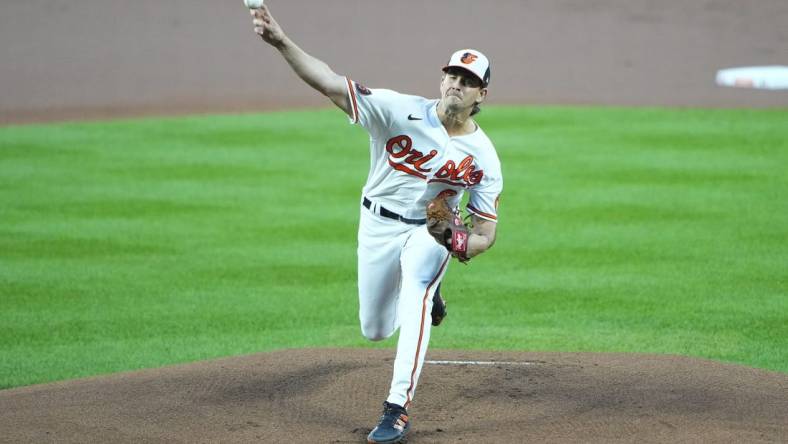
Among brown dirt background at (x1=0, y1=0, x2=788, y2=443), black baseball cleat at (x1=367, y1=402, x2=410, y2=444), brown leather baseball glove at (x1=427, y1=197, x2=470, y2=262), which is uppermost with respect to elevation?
brown dirt background at (x1=0, y1=0, x2=788, y2=443)

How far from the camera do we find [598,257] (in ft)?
32.9

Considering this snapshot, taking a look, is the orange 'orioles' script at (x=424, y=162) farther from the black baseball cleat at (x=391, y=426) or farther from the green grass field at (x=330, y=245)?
the green grass field at (x=330, y=245)

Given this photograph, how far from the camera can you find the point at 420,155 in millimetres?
5910

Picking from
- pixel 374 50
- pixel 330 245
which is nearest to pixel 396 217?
pixel 330 245

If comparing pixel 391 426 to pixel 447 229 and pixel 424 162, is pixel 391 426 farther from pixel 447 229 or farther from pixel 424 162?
pixel 424 162

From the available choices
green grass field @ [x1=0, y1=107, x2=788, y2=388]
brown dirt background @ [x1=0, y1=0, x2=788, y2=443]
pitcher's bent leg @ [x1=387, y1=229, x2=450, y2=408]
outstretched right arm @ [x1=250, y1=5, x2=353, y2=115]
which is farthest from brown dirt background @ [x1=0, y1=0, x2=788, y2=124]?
outstretched right arm @ [x1=250, y1=5, x2=353, y2=115]

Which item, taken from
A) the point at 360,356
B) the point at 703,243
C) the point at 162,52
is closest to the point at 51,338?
the point at 360,356

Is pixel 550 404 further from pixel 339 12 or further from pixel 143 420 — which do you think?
pixel 339 12

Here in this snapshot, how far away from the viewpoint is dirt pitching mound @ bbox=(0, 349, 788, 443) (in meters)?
5.58

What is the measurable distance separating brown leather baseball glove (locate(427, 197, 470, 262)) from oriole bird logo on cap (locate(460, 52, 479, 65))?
688mm

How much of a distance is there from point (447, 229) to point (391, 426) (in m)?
0.97

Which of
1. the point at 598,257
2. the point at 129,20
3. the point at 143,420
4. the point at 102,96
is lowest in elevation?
the point at 143,420

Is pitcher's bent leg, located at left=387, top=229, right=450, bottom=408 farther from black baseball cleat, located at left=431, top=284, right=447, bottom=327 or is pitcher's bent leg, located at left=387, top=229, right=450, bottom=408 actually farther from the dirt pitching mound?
black baseball cleat, located at left=431, top=284, right=447, bottom=327

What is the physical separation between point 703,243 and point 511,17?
12.7 m
